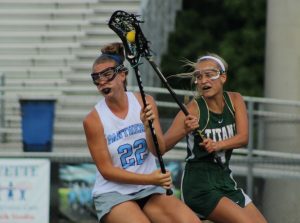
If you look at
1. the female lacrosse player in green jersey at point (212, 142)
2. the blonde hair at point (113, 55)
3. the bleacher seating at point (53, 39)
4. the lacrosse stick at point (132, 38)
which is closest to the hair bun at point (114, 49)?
the blonde hair at point (113, 55)

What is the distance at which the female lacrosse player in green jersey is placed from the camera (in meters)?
7.35

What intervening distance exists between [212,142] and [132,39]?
3.12 ft

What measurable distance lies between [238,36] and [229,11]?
1259 mm

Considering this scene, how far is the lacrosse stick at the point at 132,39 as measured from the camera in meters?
6.96

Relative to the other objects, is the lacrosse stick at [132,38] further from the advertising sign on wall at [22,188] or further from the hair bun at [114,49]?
the advertising sign on wall at [22,188]

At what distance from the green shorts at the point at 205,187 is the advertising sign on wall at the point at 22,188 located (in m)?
3.83

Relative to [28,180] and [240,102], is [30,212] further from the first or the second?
[240,102]

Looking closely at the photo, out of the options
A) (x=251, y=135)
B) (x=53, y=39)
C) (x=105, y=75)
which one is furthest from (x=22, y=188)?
(x=53, y=39)

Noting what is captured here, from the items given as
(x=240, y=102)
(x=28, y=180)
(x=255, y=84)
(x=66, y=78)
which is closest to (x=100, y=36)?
(x=66, y=78)

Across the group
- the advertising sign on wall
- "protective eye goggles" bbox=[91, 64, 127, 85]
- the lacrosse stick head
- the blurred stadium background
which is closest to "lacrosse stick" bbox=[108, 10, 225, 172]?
the lacrosse stick head

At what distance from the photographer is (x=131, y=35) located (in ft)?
22.8

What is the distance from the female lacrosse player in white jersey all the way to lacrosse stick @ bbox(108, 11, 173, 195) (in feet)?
0.34

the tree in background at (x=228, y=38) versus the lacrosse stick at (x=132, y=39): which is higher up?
the lacrosse stick at (x=132, y=39)

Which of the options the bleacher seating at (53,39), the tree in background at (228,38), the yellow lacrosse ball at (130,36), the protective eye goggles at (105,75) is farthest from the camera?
the tree in background at (228,38)
